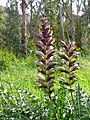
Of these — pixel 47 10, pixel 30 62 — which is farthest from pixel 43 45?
pixel 47 10

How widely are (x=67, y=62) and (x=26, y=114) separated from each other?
53cm

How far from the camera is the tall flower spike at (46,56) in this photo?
2094 millimetres

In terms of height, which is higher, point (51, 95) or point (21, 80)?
point (51, 95)

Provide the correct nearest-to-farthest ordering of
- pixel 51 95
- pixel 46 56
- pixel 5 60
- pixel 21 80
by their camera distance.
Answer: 1. pixel 46 56
2. pixel 51 95
3. pixel 21 80
4. pixel 5 60

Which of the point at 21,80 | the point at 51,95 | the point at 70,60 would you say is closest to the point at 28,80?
the point at 21,80

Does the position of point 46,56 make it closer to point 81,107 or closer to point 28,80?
point 81,107

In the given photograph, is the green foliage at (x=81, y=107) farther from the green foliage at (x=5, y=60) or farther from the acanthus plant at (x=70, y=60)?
the green foliage at (x=5, y=60)

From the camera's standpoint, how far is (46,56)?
2113 mm

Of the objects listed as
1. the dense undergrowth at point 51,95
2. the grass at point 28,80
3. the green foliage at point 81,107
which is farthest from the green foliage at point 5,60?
the green foliage at point 81,107

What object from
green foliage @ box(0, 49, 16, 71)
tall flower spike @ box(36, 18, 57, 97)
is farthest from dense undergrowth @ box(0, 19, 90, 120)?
green foliage @ box(0, 49, 16, 71)

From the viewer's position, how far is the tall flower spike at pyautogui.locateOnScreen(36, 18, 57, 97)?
2094mm

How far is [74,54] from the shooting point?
213 centimetres

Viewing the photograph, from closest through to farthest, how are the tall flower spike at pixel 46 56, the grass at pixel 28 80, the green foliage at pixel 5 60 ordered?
1. the tall flower spike at pixel 46 56
2. the grass at pixel 28 80
3. the green foliage at pixel 5 60

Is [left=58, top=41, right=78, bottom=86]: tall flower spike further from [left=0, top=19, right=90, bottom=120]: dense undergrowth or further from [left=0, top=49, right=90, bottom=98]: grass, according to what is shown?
[left=0, top=49, right=90, bottom=98]: grass
